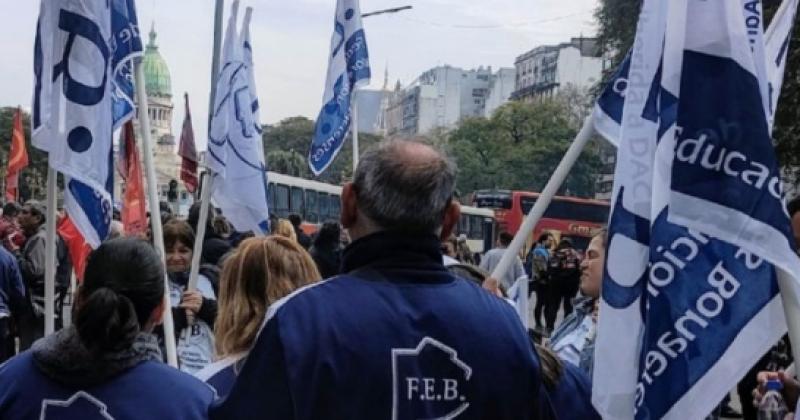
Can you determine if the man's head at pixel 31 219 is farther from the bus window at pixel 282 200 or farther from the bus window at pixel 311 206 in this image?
the bus window at pixel 311 206

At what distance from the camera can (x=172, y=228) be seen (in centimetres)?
597

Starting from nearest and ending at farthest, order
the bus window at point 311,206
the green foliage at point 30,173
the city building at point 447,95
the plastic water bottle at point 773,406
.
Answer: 1. the plastic water bottle at point 773,406
2. the bus window at point 311,206
3. the green foliage at point 30,173
4. the city building at point 447,95

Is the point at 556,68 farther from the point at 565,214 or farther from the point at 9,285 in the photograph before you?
the point at 9,285

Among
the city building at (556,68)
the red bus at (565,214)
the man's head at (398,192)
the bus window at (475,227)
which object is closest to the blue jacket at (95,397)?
the man's head at (398,192)

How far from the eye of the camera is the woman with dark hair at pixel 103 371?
9.29 ft

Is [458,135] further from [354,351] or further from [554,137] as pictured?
[354,351]

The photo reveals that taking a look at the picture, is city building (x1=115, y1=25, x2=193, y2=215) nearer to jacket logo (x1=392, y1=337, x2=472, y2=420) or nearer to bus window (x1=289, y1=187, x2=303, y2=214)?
bus window (x1=289, y1=187, x2=303, y2=214)

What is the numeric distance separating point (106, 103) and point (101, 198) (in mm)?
374

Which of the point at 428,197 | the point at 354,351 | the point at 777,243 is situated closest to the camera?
the point at 354,351

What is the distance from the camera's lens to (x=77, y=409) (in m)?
2.84

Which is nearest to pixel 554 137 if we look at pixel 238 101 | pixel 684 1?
pixel 238 101

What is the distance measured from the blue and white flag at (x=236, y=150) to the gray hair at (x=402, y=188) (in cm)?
450

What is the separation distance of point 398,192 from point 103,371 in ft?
3.13

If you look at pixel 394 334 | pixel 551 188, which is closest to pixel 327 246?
pixel 551 188
